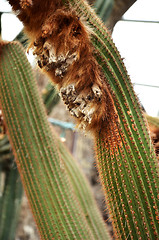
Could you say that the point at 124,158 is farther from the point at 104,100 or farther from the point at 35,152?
the point at 35,152

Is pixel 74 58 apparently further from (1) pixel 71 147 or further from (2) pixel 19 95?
(1) pixel 71 147

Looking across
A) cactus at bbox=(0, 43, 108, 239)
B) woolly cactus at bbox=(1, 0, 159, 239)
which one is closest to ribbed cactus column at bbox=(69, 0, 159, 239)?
woolly cactus at bbox=(1, 0, 159, 239)

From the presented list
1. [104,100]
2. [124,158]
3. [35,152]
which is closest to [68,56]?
[104,100]

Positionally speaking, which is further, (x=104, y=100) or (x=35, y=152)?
(x=35, y=152)

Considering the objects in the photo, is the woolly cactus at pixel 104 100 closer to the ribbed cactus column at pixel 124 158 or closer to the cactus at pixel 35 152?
the ribbed cactus column at pixel 124 158

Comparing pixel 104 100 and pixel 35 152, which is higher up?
pixel 104 100

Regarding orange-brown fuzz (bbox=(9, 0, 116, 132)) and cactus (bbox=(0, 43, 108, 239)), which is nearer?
orange-brown fuzz (bbox=(9, 0, 116, 132))

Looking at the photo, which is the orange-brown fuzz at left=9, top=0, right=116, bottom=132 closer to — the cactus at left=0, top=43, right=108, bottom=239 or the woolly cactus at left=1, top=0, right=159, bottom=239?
the woolly cactus at left=1, top=0, right=159, bottom=239
